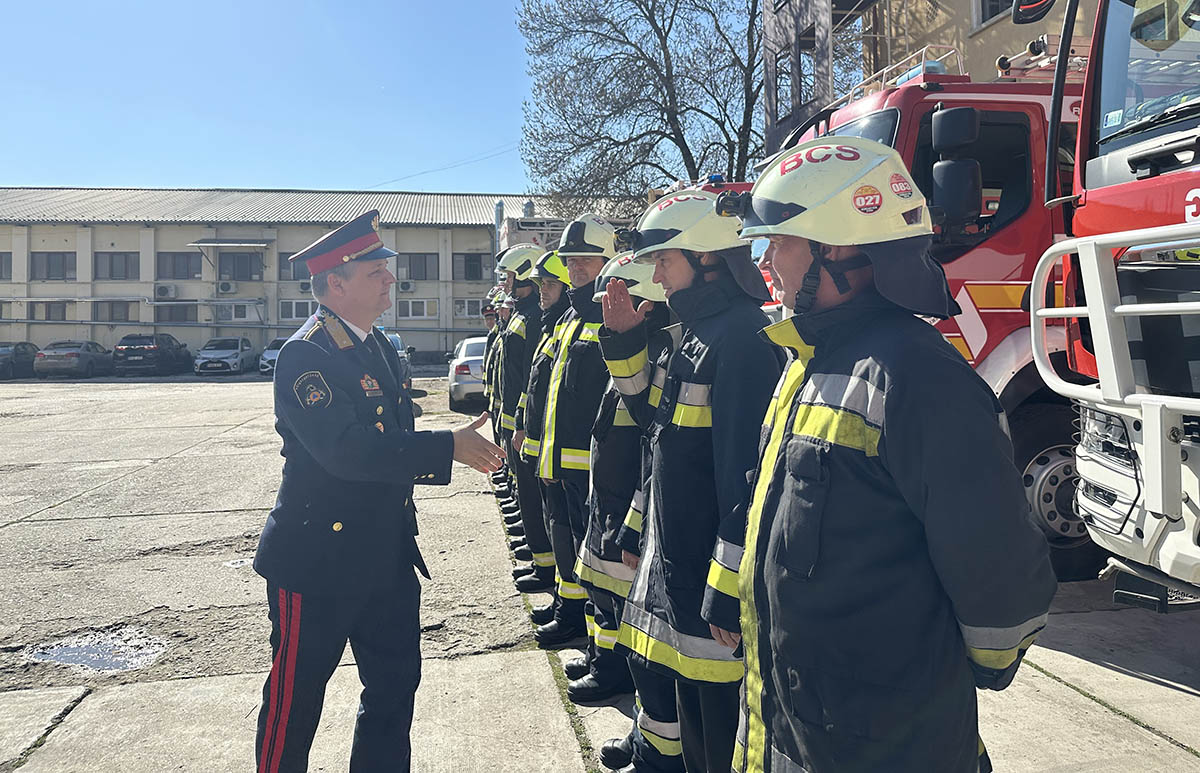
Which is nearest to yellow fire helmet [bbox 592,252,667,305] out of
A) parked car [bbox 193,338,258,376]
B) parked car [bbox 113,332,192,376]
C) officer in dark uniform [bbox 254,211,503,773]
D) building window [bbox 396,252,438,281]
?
officer in dark uniform [bbox 254,211,503,773]

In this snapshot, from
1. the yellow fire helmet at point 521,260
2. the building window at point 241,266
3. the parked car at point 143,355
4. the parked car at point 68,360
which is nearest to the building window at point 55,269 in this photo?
the building window at point 241,266

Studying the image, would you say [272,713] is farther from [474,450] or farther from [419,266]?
[419,266]

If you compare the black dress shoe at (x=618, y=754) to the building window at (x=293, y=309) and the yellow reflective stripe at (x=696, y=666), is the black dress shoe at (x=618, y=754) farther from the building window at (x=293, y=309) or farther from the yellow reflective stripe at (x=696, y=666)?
the building window at (x=293, y=309)

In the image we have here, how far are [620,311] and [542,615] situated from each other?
2.33m

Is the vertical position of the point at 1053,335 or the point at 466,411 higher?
the point at 1053,335

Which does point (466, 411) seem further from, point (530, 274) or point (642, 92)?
point (642, 92)

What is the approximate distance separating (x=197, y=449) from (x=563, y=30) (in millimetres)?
17790

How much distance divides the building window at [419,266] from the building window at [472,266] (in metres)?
1.13

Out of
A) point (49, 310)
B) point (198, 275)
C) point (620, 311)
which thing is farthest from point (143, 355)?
point (620, 311)

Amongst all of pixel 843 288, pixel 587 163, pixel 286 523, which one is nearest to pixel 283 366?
pixel 286 523

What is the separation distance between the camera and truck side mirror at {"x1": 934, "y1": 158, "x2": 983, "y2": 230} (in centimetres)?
456

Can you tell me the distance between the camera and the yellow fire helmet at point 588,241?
4586mm

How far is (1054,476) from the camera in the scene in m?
4.93

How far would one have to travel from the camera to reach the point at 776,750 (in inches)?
71.2
